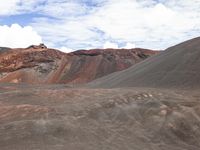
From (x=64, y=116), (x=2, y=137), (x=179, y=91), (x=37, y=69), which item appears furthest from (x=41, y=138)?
(x=37, y=69)

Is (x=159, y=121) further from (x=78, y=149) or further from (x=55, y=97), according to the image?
(x=55, y=97)

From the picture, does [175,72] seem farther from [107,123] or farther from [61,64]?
[61,64]

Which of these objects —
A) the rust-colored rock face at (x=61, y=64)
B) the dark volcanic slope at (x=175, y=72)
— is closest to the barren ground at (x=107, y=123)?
the dark volcanic slope at (x=175, y=72)

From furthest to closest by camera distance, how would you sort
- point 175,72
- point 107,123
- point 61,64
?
point 61,64 < point 175,72 < point 107,123

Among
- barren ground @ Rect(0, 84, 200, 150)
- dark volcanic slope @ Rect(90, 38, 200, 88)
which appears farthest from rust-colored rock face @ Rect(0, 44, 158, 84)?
barren ground @ Rect(0, 84, 200, 150)

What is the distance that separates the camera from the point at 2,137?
22.9ft

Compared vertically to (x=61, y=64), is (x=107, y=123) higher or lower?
lower

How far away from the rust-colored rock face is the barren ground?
21.5 metres

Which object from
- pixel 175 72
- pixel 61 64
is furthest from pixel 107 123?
pixel 61 64

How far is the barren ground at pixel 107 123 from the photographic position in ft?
22.4

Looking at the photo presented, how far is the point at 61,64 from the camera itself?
33.1 metres

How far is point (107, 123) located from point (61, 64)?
25.5 metres

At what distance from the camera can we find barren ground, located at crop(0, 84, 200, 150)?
682cm

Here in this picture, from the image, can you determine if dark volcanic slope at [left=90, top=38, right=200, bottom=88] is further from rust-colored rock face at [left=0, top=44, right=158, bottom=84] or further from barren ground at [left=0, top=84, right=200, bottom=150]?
rust-colored rock face at [left=0, top=44, right=158, bottom=84]
